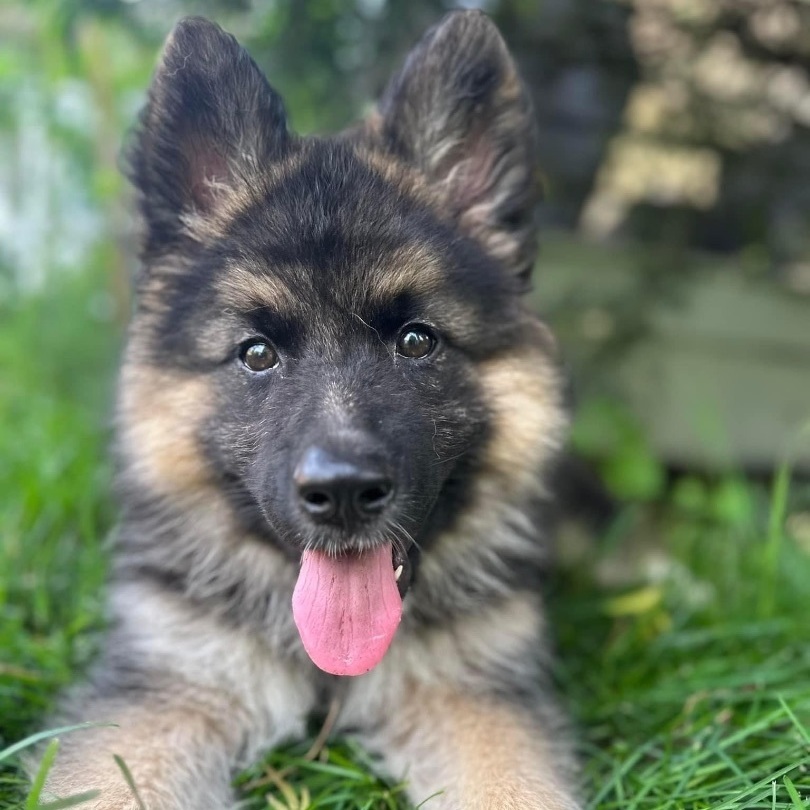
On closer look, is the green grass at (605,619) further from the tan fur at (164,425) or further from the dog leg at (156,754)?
the tan fur at (164,425)

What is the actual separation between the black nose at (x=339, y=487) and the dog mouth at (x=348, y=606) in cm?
20

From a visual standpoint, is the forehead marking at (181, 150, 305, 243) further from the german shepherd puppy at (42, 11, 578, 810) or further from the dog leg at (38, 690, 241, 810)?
the dog leg at (38, 690, 241, 810)

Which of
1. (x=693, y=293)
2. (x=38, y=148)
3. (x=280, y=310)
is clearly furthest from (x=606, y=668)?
(x=38, y=148)

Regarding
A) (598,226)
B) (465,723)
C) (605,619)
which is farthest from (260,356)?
(598,226)

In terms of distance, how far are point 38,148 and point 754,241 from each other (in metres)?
3.99

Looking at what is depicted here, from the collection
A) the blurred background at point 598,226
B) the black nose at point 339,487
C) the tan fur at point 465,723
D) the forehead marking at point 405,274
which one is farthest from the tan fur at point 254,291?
the blurred background at point 598,226

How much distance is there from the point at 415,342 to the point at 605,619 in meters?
1.65

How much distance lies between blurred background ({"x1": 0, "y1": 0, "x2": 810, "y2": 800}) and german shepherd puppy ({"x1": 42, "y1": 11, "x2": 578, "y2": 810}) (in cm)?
102

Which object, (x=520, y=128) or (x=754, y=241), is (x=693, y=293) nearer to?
(x=754, y=241)

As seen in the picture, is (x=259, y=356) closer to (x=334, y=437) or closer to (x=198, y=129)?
(x=334, y=437)

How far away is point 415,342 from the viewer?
2277mm

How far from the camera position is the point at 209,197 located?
244 centimetres

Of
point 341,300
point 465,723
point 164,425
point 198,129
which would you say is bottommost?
point 465,723

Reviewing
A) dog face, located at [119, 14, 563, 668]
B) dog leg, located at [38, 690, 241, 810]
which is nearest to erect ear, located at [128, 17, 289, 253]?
dog face, located at [119, 14, 563, 668]
